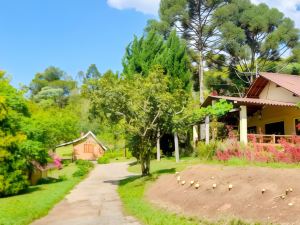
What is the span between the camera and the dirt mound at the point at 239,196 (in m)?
9.78

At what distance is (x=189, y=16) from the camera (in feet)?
156

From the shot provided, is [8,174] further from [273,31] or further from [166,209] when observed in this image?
[273,31]

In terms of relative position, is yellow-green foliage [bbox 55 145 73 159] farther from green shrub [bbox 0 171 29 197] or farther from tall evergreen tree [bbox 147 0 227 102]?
green shrub [bbox 0 171 29 197]

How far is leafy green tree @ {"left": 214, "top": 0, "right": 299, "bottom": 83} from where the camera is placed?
46.2 m

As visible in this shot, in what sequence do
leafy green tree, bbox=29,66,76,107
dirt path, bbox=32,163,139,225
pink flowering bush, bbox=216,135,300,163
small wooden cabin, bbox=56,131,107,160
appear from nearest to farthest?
dirt path, bbox=32,163,139,225
pink flowering bush, bbox=216,135,300,163
small wooden cabin, bbox=56,131,107,160
leafy green tree, bbox=29,66,76,107

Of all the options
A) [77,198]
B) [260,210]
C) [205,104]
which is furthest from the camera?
[205,104]

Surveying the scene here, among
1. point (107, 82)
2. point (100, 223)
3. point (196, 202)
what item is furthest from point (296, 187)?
point (107, 82)

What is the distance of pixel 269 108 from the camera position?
30.4 metres

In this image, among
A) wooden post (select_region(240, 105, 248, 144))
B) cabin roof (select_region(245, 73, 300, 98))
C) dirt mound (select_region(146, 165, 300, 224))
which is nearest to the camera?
dirt mound (select_region(146, 165, 300, 224))

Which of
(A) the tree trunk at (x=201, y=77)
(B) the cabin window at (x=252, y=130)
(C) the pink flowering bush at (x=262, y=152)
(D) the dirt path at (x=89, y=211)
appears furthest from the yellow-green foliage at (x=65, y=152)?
(C) the pink flowering bush at (x=262, y=152)

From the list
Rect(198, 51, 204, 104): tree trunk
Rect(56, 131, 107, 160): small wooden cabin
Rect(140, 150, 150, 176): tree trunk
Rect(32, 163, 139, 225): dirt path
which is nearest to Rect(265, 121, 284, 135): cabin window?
Rect(140, 150, 150, 176): tree trunk

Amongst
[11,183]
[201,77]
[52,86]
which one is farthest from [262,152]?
[52,86]

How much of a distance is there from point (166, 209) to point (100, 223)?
2.20 m

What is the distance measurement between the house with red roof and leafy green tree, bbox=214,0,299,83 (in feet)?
47.8
